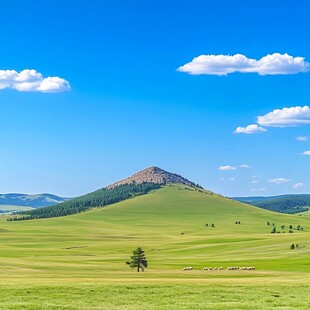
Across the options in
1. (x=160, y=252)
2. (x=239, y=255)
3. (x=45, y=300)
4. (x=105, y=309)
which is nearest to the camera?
(x=105, y=309)

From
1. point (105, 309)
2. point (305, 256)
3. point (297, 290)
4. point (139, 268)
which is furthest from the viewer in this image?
point (305, 256)

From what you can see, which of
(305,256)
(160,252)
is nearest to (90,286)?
(305,256)

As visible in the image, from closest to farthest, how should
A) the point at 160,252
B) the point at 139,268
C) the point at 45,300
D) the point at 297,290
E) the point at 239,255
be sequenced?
the point at 45,300 < the point at 297,290 < the point at 139,268 < the point at 239,255 < the point at 160,252

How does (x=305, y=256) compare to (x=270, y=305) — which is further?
(x=305, y=256)

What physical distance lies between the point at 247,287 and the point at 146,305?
37.2ft

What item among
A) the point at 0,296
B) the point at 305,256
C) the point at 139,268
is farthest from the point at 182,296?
the point at 305,256

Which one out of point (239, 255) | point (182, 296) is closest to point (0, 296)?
point (182, 296)

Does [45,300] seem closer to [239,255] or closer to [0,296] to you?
[0,296]

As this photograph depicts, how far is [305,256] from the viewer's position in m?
121

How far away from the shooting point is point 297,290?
4144 cm

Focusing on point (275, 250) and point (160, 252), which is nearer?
point (275, 250)

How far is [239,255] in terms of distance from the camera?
14975 centimetres

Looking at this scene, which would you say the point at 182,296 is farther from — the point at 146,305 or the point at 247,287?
the point at 247,287

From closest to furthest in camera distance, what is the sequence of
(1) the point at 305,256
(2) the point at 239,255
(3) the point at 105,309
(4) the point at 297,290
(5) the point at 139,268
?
(3) the point at 105,309 → (4) the point at 297,290 → (5) the point at 139,268 → (1) the point at 305,256 → (2) the point at 239,255
